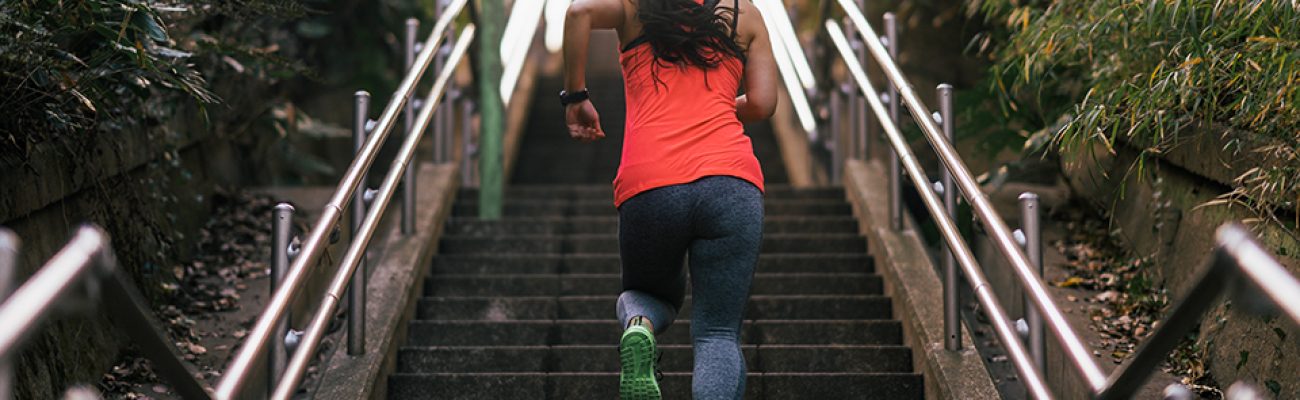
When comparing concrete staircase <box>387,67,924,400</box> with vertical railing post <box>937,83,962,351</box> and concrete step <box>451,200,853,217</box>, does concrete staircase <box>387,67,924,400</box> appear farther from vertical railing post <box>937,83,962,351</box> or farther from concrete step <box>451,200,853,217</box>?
vertical railing post <box>937,83,962,351</box>

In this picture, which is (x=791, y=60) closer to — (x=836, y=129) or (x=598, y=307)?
(x=836, y=129)

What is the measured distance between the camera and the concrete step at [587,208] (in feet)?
17.7

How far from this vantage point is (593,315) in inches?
Result: 168

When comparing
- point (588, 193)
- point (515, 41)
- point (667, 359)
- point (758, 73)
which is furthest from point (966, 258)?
point (515, 41)

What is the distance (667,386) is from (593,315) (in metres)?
0.78

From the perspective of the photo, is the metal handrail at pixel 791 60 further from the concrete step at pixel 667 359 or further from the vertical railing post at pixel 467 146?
the concrete step at pixel 667 359

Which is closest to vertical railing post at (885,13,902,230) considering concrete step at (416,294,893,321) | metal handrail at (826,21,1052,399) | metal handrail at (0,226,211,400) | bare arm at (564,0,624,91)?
concrete step at (416,294,893,321)

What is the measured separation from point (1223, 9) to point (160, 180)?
2958 millimetres

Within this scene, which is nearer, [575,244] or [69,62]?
[69,62]

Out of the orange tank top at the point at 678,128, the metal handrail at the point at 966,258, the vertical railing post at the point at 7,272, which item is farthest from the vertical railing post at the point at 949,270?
the vertical railing post at the point at 7,272

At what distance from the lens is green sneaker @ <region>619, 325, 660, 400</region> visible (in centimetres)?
247

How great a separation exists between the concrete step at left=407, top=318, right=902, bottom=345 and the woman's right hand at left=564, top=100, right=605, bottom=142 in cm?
136

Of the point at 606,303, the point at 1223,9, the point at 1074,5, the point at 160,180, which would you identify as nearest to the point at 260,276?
the point at 160,180

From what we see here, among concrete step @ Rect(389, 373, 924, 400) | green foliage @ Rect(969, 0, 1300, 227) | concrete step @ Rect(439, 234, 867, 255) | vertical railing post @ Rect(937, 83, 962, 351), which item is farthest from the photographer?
concrete step @ Rect(439, 234, 867, 255)
